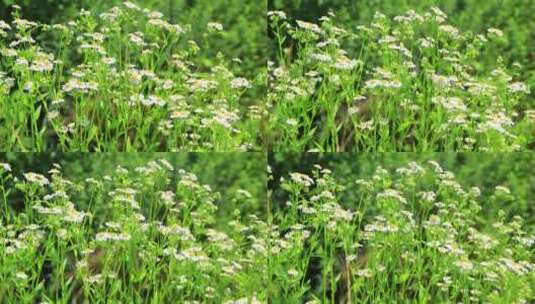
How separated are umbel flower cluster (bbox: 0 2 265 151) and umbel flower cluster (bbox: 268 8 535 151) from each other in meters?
0.16

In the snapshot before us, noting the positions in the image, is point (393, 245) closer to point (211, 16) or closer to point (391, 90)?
point (391, 90)

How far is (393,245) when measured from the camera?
3420 millimetres

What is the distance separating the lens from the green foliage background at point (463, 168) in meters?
3.42

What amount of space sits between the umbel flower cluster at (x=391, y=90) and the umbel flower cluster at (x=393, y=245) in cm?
13

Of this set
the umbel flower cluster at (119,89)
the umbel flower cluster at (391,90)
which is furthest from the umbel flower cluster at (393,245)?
the umbel flower cluster at (119,89)

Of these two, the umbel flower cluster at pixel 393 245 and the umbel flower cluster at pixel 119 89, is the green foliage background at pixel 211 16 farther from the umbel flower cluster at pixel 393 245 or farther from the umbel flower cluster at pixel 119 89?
the umbel flower cluster at pixel 393 245

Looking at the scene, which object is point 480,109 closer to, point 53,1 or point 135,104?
point 135,104

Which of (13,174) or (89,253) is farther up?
(13,174)

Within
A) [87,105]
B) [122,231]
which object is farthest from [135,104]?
[122,231]

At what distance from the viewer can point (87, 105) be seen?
132 inches

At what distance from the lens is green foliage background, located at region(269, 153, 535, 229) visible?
3.42 metres

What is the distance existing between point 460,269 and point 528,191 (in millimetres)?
369

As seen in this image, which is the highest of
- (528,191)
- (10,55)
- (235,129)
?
(10,55)

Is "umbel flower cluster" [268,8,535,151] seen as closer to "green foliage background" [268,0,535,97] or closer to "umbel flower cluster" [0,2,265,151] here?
"green foliage background" [268,0,535,97]
